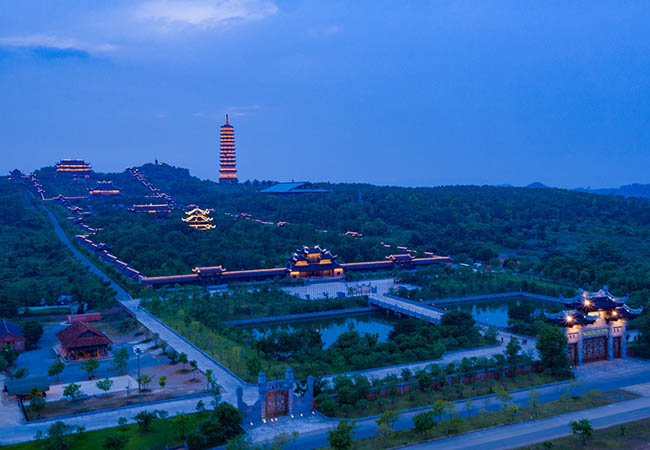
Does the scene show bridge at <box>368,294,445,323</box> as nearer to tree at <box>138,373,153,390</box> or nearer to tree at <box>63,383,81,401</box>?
tree at <box>138,373,153,390</box>

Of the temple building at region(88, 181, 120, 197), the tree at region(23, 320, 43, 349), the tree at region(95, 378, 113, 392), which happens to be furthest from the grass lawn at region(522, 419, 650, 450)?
the temple building at region(88, 181, 120, 197)

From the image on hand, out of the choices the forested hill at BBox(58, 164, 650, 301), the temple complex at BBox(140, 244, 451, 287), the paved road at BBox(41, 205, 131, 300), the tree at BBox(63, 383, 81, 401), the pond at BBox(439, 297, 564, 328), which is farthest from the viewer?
the forested hill at BBox(58, 164, 650, 301)

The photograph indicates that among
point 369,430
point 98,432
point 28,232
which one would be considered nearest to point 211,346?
point 98,432

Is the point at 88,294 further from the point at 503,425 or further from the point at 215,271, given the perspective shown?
the point at 503,425

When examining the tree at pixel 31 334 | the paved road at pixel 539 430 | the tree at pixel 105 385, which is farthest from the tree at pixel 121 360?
the paved road at pixel 539 430

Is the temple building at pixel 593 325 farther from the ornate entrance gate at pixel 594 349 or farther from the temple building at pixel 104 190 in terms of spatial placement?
the temple building at pixel 104 190
